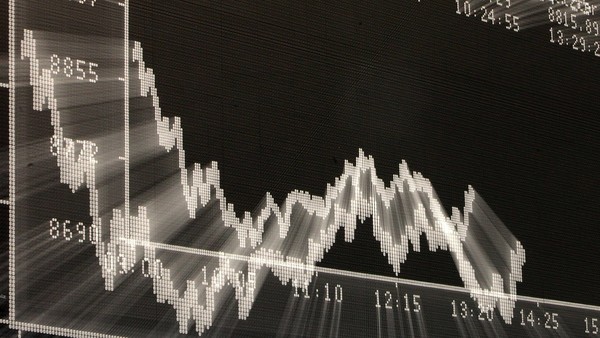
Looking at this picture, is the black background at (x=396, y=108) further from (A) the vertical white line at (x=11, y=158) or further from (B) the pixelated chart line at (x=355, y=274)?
(A) the vertical white line at (x=11, y=158)

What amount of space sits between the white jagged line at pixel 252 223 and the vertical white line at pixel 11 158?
1.8 inches

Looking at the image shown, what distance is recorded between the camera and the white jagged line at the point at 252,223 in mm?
3682

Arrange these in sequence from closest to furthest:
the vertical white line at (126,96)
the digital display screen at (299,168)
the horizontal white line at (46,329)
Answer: the horizontal white line at (46,329)
the digital display screen at (299,168)
the vertical white line at (126,96)

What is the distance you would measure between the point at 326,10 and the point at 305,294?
0.88 meters

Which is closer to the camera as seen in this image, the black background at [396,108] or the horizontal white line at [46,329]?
the horizontal white line at [46,329]

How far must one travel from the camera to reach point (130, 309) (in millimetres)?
3682

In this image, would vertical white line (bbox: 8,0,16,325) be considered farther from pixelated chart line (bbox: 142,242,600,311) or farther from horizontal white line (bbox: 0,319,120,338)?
pixelated chart line (bbox: 142,242,600,311)

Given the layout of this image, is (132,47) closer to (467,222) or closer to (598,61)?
(467,222)

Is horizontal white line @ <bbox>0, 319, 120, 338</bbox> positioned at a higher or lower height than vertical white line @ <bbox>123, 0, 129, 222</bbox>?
lower

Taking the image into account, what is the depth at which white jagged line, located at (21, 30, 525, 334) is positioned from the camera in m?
3.68

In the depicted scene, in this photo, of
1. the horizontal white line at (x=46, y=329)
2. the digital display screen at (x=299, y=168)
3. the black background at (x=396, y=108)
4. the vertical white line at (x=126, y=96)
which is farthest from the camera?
the black background at (x=396, y=108)

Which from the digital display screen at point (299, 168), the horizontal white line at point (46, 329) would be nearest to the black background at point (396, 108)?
the digital display screen at point (299, 168)

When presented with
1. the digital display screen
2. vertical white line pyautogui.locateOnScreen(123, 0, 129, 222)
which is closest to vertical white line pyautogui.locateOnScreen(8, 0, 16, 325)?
the digital display screen

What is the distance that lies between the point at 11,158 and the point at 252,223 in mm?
747
